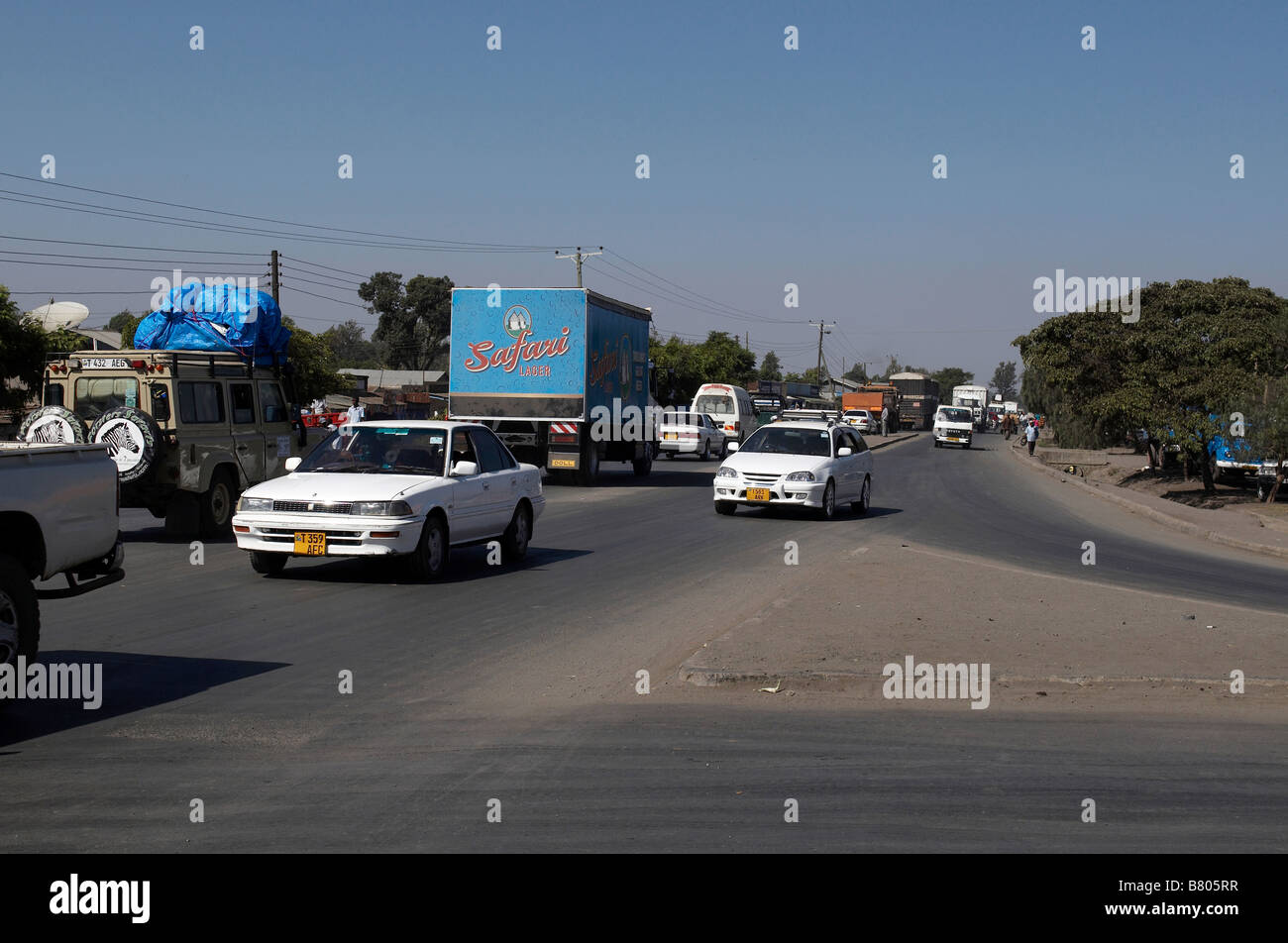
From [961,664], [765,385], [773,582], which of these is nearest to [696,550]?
[773,582]

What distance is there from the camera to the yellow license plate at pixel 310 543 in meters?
11.5

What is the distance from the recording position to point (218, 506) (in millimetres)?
15625

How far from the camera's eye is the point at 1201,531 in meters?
20.3

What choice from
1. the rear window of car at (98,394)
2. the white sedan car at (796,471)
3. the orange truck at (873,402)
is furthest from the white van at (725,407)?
the orange truck at (873,402)

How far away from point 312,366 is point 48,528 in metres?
46.8

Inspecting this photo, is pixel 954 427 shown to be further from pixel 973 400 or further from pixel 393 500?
pixel 393 500

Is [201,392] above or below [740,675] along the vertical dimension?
above

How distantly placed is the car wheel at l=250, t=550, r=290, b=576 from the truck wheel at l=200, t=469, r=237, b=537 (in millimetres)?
3415

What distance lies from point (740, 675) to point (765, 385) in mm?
76736

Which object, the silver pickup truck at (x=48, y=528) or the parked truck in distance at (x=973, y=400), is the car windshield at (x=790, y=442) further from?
the parked truck in distance at (x=973, y=400)

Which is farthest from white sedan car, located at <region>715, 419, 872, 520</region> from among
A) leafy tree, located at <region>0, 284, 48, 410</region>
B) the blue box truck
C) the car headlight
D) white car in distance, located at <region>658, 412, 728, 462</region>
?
white car in distance, located at <region>658, 412, 728, 462</region>

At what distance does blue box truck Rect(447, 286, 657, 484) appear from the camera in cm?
2578
